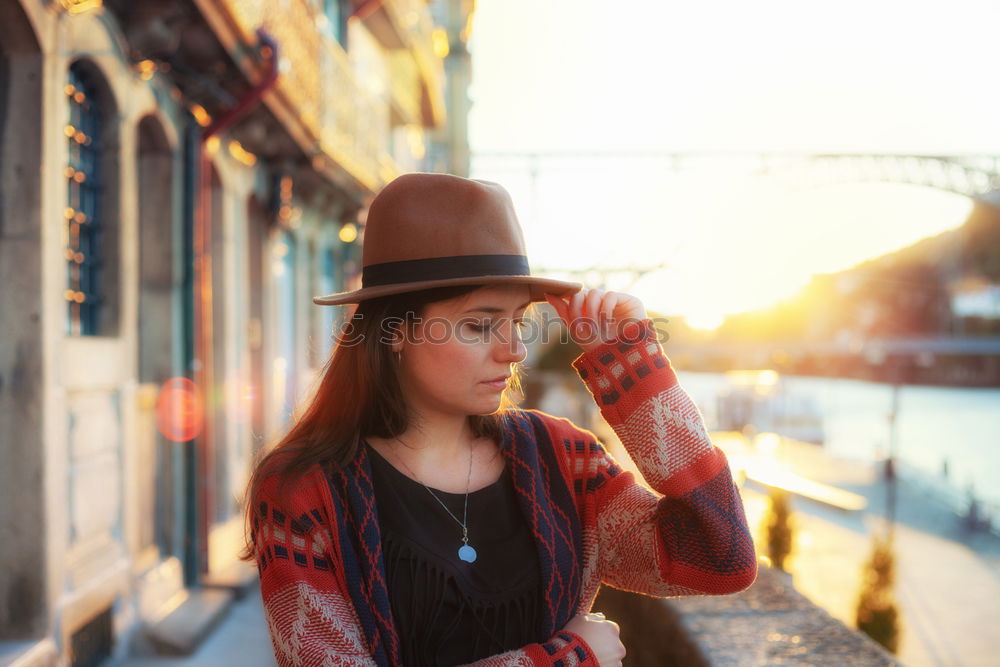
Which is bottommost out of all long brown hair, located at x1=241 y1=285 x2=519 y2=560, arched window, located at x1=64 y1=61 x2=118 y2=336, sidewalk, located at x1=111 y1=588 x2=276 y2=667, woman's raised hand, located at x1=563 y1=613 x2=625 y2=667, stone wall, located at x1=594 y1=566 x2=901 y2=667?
sidewalk, located at x1=111 y1=588 x2=276 y2=667

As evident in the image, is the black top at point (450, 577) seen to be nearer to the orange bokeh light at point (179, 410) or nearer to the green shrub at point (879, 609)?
the orange bokeh light at point (179, 410)

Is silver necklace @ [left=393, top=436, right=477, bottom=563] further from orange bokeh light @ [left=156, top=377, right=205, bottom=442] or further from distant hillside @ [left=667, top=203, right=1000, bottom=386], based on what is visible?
distant hillside @ [left=667, top=203, right=1000, bottom=386]

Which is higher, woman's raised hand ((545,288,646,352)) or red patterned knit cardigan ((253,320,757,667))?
woman's raised hand ((545,288,646,352))

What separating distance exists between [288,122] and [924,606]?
1541 cm

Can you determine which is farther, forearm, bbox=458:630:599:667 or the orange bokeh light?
the orange bokeh light

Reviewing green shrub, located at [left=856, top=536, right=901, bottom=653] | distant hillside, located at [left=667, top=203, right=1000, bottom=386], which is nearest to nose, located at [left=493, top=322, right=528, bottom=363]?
green shrub, located at [left=856, top=536, right=901, bottom=653]

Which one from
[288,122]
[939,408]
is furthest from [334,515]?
[939,408]

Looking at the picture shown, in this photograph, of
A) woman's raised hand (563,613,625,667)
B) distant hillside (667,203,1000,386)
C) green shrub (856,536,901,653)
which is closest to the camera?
woman's raised hand (563,613,625,667)

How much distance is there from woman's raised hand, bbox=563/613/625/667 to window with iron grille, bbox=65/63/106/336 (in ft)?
12.7

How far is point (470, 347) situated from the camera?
1669mm

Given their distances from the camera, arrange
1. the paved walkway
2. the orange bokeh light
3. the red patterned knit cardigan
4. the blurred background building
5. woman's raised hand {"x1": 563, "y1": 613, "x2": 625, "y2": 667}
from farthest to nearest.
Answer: the orange bokeh light < the paved walkway < the blurred background building < woman's raised hand {"x1": 563, "y1": 613, "x2": 625, "y2": 667} < the red patterned knit cardigan

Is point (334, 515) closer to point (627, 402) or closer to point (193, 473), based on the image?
point (627, 402)

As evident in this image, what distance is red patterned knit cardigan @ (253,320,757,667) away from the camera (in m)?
1.47

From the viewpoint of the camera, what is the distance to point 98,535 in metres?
4.58
